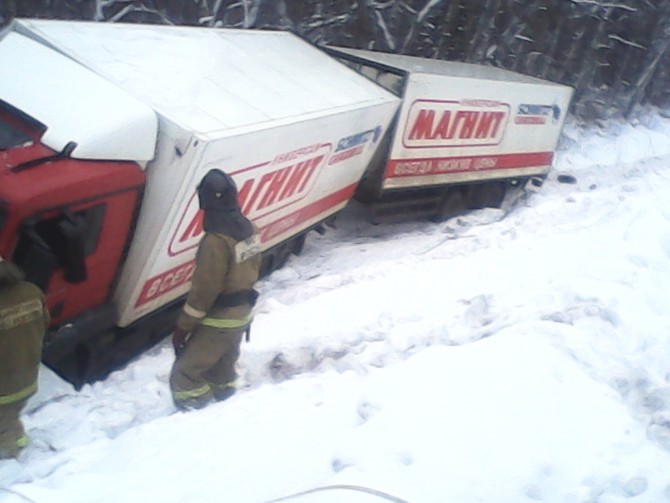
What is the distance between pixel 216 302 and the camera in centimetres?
489

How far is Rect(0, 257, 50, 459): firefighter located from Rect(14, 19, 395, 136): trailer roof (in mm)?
2006

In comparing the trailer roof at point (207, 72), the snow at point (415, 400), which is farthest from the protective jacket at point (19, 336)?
the trailer roof at point (207, 72)

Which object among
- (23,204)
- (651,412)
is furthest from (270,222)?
(651,412)

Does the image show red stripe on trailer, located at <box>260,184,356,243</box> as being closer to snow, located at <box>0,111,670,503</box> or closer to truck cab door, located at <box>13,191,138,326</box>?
snow, located at <box>0,111,670,503</box>

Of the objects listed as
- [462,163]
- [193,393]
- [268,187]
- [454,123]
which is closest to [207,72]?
[268,187]

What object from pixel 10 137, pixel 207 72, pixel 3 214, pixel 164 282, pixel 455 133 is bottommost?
pixel 164 282

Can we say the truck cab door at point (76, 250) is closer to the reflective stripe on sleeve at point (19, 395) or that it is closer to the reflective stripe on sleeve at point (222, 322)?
the reflective stripe on sleeve at point (19, 395)

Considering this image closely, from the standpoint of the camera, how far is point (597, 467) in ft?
14.3

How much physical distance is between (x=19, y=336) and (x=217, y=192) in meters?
1.43

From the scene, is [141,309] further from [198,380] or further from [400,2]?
[400,2]

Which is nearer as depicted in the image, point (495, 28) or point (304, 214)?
point (304, 214)

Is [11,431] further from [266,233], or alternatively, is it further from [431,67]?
[431,67]

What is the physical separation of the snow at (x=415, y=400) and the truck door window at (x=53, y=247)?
102 centimetres

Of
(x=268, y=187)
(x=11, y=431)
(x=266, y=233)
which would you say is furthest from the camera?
(x=266, y=233)
